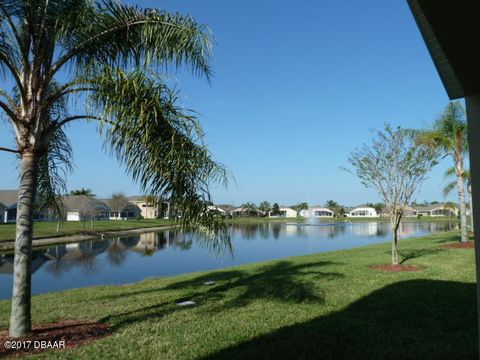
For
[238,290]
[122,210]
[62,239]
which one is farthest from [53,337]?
[122,210]

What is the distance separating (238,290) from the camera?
1088cm

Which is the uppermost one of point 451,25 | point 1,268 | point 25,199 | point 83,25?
point 83,25

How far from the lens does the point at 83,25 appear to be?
688cm

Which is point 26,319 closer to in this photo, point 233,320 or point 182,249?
point 233,320

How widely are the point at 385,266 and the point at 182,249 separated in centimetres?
1994

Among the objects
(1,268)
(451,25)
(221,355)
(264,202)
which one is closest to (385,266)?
(221,355)

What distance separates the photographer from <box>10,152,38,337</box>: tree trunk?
253 inches

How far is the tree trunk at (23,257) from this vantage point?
6.41 m

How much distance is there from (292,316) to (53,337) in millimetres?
3924

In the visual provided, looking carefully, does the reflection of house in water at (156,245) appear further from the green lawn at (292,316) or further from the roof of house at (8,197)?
the roof of house at (8,197)

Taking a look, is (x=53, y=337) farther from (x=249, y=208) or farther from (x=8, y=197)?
(x=249, y=208)

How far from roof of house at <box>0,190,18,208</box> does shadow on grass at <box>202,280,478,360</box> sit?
62706 mm

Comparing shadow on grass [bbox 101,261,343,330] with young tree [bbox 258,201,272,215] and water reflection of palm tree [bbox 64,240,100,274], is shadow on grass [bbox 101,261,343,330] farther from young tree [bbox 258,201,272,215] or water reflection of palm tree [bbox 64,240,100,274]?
young tree [bbox 258,201,272,215]

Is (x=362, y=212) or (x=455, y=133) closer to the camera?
(x=455, y=133)
